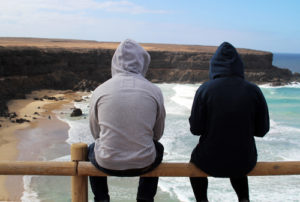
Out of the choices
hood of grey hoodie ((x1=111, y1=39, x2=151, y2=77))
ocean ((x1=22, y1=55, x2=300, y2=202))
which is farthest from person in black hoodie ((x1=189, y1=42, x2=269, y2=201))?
ocean ((x1=22, y1=55, x2=300, y2=202))

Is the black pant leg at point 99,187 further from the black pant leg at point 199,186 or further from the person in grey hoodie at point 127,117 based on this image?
the black pant leg at point 199,186

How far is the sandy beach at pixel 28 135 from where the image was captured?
350 inches

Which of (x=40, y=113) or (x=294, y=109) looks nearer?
(x=40, y=113)

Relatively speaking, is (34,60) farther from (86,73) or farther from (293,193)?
(293,193)

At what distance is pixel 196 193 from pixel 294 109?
25897 mm

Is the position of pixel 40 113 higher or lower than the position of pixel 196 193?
lower

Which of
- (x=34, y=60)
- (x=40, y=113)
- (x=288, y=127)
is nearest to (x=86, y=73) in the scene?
(x=34, y=60)

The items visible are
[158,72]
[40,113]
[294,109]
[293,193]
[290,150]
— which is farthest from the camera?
[158,72]

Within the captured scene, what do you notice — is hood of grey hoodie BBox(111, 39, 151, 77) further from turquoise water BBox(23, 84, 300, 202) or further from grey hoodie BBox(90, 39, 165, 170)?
turquoise water BBox(23, 84, 300, 202)

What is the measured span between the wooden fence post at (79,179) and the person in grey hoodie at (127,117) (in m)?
0.10

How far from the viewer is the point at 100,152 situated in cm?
243

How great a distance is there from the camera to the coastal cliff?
92.7 feet

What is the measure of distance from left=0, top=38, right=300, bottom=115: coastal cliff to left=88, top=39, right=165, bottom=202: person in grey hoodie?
19.2 m

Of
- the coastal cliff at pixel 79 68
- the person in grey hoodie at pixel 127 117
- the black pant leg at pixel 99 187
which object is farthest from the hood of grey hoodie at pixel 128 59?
the coastal cliff at pixel 79 68
